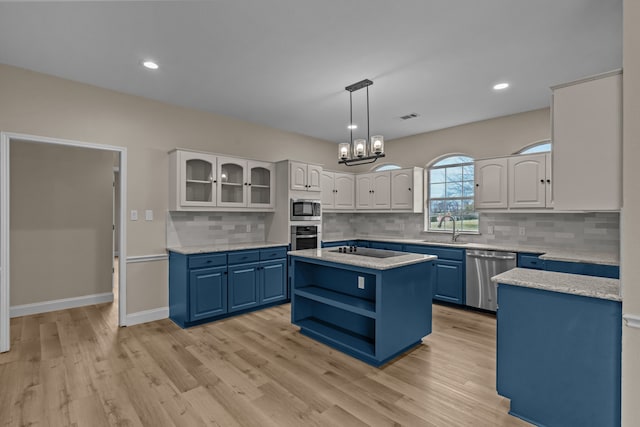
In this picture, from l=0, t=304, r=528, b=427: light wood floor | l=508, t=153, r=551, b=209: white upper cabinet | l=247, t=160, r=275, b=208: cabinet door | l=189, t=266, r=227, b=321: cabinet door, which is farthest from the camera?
l=247, t=160, r=275, b=208: cabinet door

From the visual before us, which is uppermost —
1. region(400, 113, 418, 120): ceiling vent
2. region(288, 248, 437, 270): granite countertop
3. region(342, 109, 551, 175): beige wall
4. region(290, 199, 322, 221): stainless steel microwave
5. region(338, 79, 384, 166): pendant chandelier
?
region(400, 113, 418, 120): ceiling vent

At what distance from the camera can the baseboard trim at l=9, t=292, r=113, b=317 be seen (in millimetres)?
3979

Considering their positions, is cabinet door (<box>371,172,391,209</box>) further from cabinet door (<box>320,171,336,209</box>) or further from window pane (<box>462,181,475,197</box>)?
window pane (<box>462,181,475,197</box>)

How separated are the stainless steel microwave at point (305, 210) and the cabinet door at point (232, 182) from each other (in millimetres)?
752

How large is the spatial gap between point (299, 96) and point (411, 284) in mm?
2528

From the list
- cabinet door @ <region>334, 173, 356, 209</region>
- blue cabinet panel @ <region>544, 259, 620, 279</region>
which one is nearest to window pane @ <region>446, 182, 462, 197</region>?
cabinet door @ <region>334, 173, 356, 209</region>

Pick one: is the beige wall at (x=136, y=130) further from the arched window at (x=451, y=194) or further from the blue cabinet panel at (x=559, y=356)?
the blue cabinet panel at (x=559, y=356)

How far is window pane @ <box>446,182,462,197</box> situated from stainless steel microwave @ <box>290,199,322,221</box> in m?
2.24

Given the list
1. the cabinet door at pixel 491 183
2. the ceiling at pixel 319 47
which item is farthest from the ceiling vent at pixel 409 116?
the cabinet door at pixel 491 183

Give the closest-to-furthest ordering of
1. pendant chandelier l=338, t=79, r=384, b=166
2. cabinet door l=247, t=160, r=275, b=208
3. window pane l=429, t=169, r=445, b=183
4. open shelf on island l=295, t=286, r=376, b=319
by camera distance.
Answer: open shelf on island l=295, t=286, r=376, b=319 → pendant chandelier l=338, t=79, r=384, b=166 → cabinet door l=247, t=160, r=275, b=208 → window pane l=429, t=169, r=445, b=183

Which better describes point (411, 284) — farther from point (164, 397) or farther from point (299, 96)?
point (299, 96)

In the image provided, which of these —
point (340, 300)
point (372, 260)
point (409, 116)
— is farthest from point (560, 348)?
point (409, 116)

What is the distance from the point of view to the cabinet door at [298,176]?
4.70 meters

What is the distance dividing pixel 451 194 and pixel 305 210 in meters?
2.48
